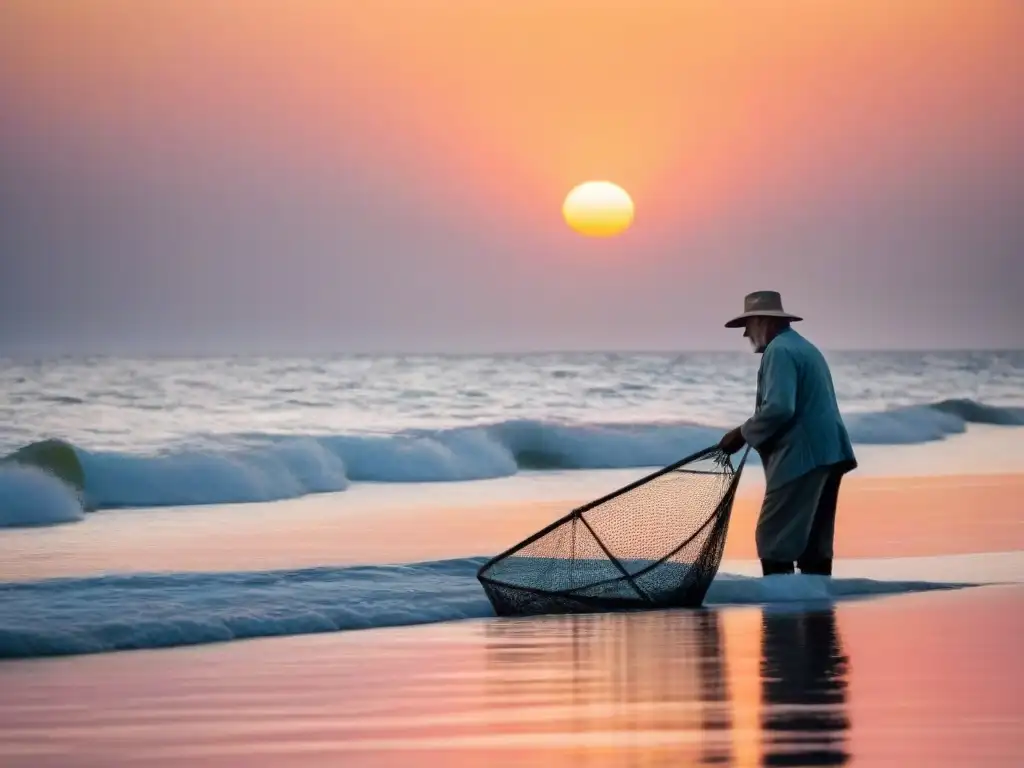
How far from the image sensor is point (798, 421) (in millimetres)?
8555

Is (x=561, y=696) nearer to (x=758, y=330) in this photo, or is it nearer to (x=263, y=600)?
(x=263, y=600)

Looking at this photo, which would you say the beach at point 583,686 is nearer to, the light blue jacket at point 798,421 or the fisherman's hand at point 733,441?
the light blue jacket at point 798,421

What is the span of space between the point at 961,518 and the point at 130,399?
26.4 m

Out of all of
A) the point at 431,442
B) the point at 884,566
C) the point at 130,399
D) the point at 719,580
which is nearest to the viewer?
the point at 719,580

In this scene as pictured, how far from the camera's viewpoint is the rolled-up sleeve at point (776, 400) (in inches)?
330

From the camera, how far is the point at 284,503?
56.4 feet

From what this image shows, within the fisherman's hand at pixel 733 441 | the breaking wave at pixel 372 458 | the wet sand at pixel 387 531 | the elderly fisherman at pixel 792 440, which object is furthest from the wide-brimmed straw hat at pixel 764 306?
the breaking wave at pixel 372 458

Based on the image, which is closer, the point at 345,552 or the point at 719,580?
the point at 719,580

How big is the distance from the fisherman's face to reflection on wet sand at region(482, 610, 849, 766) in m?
1.46

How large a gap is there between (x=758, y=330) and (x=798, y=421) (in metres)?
0.54

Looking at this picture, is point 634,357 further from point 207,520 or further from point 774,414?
point 774,414

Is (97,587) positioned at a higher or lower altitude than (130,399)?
lower

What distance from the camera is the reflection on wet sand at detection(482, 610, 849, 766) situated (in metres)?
4.94

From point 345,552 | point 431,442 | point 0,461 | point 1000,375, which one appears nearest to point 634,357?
point 1000,375
